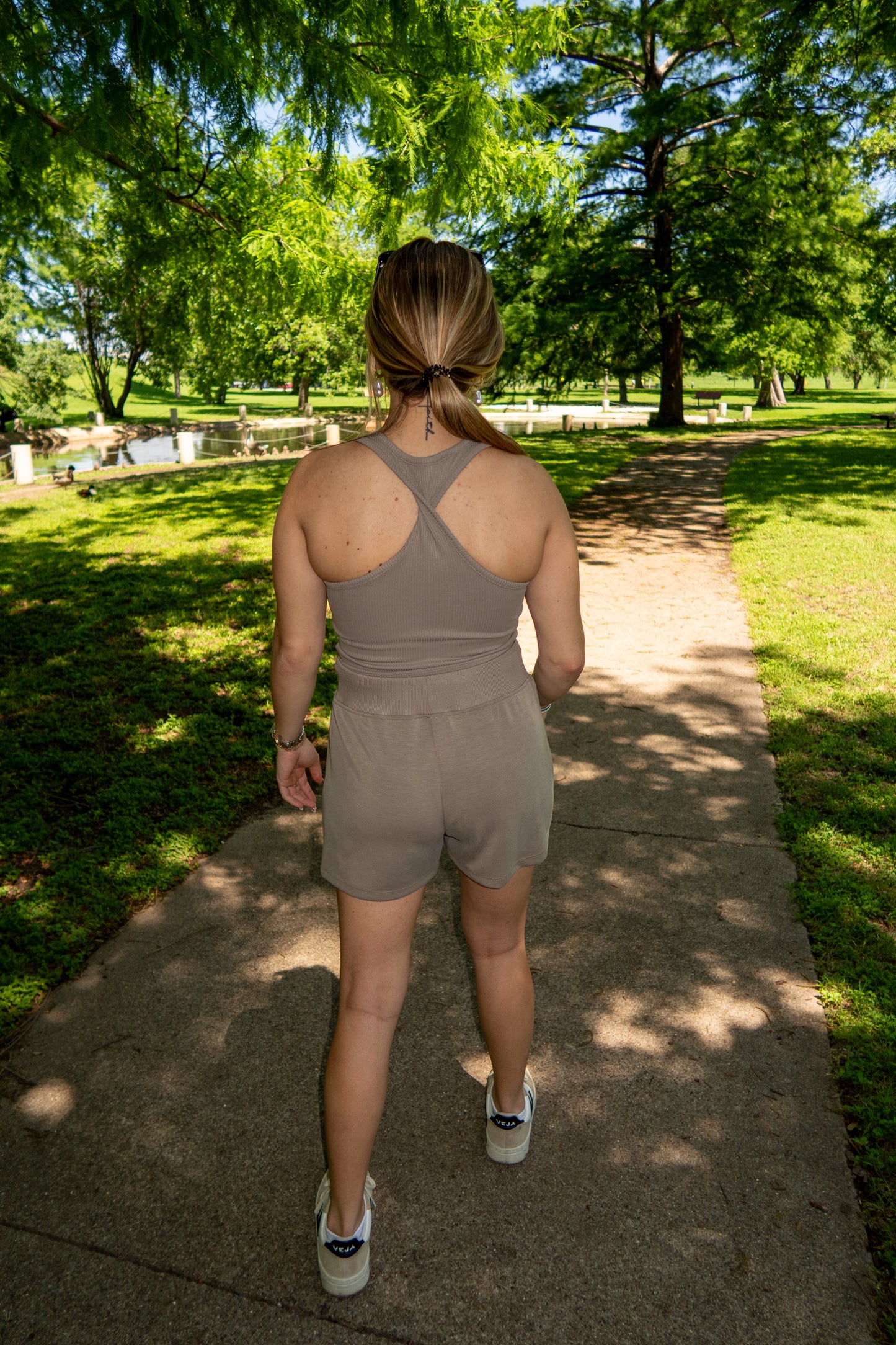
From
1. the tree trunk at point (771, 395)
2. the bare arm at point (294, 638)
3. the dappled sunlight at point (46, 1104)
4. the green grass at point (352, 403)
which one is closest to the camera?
the bare arm at point (294, 638)

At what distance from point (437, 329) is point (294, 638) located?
680 millimetres

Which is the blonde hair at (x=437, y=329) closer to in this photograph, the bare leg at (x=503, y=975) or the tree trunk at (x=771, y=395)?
the bare leg at (x=503, y=975)

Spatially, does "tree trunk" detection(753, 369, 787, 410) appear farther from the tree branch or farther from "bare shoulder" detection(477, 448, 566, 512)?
"bare shoulder" detection(477, 448, 566, 512)

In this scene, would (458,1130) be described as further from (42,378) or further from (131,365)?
(131,365)

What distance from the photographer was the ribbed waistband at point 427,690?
1.85 m

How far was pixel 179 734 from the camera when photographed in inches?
203

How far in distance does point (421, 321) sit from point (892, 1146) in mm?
2350

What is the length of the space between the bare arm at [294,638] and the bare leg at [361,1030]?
0.38 meters

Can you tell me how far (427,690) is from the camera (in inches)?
72.8

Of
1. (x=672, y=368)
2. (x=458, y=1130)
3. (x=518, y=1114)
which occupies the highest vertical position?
(x=672, y=368)

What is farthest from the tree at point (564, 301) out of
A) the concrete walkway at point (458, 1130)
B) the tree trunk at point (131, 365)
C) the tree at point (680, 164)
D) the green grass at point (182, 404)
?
the tree trunk at point (131, 365)

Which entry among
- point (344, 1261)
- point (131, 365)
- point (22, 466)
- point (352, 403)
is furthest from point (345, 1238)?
point (352, 403)

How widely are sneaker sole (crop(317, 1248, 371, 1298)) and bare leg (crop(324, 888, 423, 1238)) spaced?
0.29 feet

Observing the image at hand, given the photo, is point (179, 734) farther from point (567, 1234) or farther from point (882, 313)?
point (882, 313)
